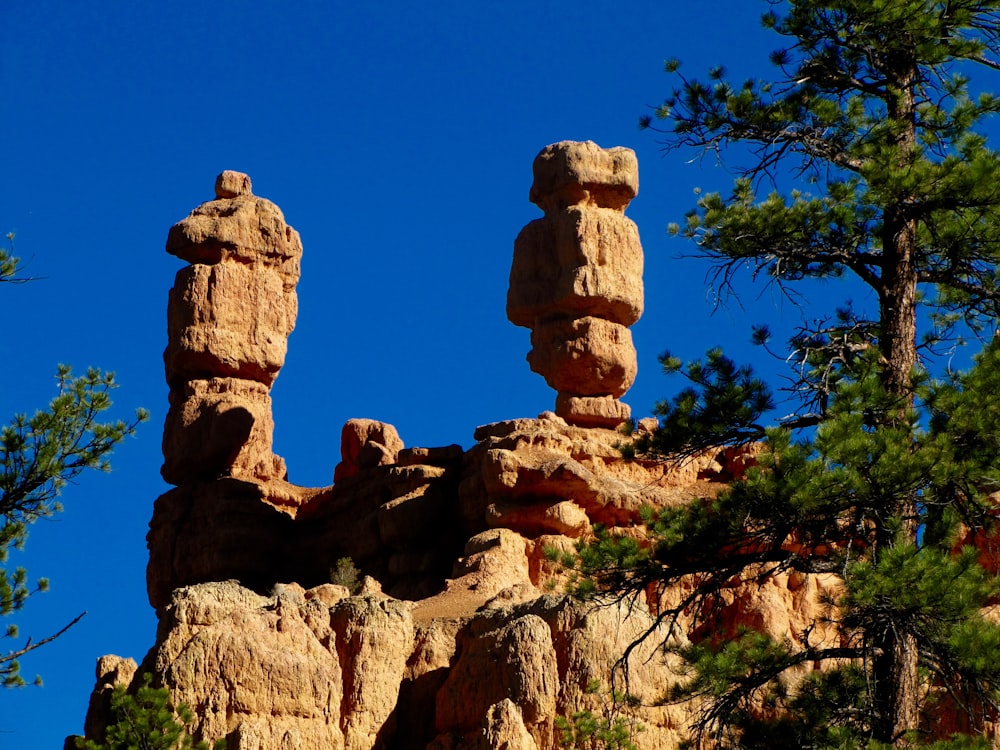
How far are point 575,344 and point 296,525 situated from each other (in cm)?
658

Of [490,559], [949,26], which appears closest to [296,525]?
[490,559]

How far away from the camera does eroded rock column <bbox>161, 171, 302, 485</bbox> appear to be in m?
46.0

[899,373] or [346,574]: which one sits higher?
[346,574]

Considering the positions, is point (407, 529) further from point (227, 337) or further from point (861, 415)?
point (861, 415)

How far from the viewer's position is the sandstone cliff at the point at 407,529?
2861 centimetres

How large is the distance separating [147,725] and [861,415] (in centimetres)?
973

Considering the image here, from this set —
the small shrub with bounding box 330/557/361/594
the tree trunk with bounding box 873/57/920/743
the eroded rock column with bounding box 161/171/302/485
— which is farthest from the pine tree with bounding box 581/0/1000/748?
the eroded rock column with bounding box 161/171/302/485

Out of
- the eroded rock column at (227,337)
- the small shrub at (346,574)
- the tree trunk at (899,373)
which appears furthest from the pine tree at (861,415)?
the eroded rock column at (227,337)

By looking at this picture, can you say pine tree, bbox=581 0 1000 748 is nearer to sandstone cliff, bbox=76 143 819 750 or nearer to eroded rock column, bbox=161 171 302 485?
sandstone cliff, bbox=76 143 819 750

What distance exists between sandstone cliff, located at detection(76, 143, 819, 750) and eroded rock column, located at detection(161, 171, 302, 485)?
0.05 metres

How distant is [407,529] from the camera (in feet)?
131

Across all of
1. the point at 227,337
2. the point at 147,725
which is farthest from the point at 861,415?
the point at 227,337

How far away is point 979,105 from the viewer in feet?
74.6

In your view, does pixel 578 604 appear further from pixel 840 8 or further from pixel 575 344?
pixel 575 344
